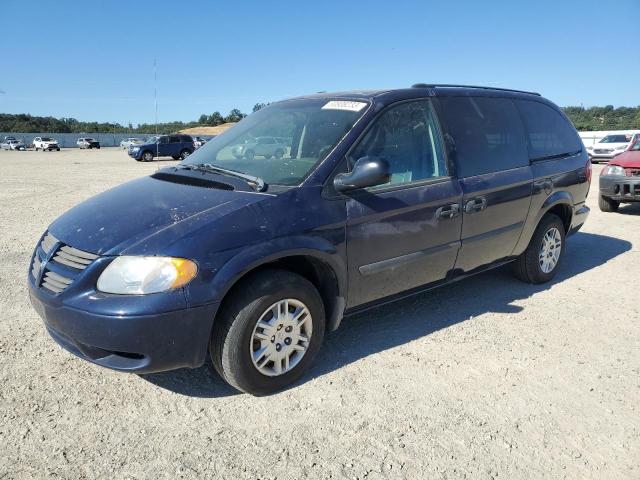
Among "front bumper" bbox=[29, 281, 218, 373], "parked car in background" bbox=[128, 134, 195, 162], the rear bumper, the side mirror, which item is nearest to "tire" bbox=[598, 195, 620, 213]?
the rear bumper

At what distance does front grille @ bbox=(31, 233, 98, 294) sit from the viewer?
8.75 feet

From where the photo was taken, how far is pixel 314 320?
3.08m

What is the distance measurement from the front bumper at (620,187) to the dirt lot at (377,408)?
17.3 ft

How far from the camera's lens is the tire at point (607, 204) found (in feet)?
30.5

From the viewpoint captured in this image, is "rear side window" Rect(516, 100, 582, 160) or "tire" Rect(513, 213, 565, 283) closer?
"rear side window" Rect(516, 100, 582, 160)

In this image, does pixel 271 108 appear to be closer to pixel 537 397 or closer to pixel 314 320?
pixel 314 320

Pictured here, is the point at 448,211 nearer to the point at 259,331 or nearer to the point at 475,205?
the point at 475,205

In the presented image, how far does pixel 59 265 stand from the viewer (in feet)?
9.15

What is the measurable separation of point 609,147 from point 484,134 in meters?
23.6

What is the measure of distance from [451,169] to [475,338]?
1289mm

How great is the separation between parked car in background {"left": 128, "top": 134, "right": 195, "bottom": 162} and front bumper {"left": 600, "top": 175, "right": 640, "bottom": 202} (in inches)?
983

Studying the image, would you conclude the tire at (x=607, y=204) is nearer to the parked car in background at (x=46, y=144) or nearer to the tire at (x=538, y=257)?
the tire at (x=538, y=257)

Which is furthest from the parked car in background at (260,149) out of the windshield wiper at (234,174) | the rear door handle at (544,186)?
the rear door handle at (544,186)

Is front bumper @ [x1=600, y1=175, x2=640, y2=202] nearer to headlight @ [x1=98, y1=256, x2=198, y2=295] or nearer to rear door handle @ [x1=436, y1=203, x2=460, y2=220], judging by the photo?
rear door handle @ [x1=436, y1=203, x2=460, y2=220]
